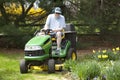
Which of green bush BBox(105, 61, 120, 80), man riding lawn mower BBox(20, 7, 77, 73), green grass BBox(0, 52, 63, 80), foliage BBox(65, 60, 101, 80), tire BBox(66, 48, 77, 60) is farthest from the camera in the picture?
tire BBox(66, 48, 77, 60)

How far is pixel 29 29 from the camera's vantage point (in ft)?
47.5

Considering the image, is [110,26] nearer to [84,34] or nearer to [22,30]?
[84,34]

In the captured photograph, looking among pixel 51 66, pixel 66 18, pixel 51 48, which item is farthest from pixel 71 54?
pixel 66 18

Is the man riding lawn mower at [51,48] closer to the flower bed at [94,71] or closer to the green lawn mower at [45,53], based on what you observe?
the green lawn mower at [45,53]

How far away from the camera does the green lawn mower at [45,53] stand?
9164 mm

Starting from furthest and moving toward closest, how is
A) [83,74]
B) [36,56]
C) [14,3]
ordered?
[14,3], [36,56], [83,74]

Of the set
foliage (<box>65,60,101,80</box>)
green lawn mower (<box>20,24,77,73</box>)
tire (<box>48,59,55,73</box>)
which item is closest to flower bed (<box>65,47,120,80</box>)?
foliage (<box>65,60,101,80</box>)

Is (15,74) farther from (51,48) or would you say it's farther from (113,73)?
(113,73)

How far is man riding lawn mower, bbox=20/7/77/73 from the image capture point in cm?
918

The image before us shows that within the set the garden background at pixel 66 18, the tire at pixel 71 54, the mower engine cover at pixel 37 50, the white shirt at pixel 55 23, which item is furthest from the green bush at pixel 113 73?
the garden background at pixel 66 18

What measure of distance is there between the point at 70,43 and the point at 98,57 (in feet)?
3.74

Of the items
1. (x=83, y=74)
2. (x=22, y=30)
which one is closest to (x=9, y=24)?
(x=22, y=30)

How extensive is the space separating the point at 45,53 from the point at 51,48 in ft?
0.96

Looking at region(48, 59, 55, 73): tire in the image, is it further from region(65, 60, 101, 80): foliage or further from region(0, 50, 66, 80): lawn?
region(65, 60, 101, 80): foliage
